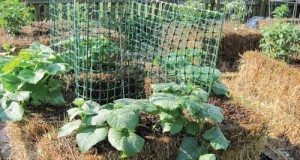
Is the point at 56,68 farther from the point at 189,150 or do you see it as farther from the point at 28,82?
the point at 189,150

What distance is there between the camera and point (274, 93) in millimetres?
5375

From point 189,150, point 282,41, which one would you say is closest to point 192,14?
point 189,150

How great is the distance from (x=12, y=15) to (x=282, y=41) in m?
3.65

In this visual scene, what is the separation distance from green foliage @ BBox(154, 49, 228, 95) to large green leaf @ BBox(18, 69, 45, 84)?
111 cm

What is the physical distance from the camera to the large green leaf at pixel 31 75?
3.36 m

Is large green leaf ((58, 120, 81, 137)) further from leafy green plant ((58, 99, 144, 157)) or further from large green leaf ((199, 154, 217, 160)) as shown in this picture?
large green leaf ((199, 154, 217, 160))

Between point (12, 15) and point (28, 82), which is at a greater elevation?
point (12, 15)

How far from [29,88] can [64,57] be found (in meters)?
0.62

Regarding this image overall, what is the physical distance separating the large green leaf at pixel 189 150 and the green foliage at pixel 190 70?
726 mm

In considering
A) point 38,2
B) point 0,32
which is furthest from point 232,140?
point 38,2

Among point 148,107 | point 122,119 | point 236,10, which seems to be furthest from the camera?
point 236,10

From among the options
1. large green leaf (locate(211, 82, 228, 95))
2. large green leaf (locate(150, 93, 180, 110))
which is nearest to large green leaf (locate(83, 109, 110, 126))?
large green leaf (locate(150, 93, 180, 110))

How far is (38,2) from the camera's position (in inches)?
339

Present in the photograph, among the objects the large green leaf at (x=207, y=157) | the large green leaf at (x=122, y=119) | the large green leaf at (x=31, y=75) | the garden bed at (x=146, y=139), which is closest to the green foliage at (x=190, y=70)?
the garden bed at (x=146, y=139)
